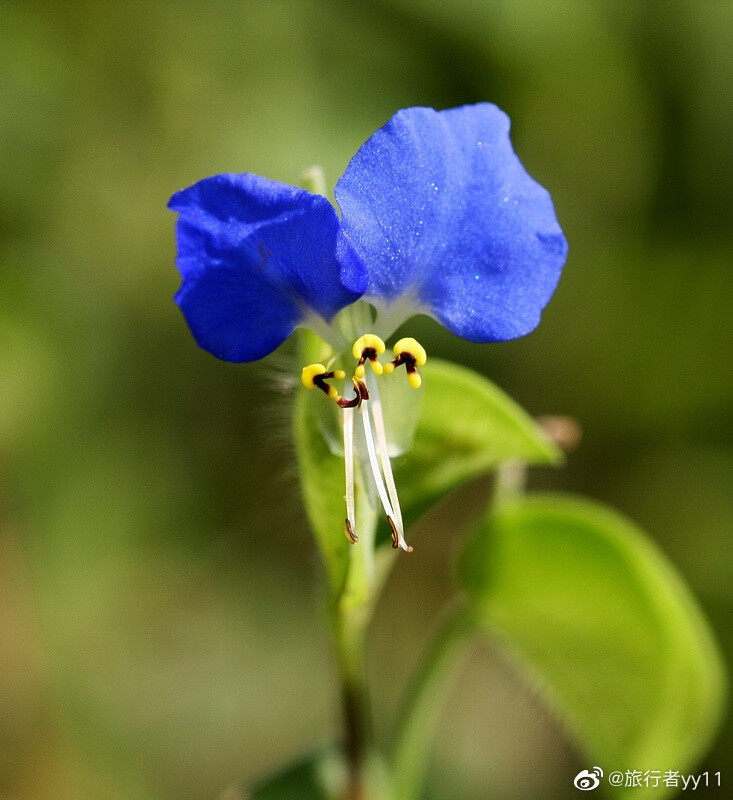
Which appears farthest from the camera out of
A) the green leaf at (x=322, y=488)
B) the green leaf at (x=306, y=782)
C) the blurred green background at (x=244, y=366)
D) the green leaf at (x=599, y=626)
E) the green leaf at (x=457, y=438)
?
the blurred green background at (x=244, y=366)

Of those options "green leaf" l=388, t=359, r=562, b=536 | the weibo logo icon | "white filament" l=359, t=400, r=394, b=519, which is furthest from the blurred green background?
"white filament" l=359, t=400, r=394, b=519

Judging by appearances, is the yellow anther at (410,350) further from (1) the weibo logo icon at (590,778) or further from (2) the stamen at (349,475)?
(1) the weibo logo icon at (590,778)

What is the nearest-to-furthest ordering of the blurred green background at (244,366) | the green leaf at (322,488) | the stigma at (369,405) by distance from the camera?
the stigma at (369,405) → the green leaf at (322,488) → the blurred green background at (244,366)

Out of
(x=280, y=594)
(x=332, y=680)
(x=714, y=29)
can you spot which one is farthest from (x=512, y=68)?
(x=332, y=680)

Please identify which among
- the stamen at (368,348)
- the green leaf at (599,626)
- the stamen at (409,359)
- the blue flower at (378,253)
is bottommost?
the green leaf at (599,626)

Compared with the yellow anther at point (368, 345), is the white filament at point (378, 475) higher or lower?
lower

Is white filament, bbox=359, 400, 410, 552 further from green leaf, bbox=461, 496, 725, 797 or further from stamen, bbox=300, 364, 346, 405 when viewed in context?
green leaf, bbox=461, 496, 725, 797

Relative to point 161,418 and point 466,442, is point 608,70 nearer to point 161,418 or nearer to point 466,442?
point 161,418

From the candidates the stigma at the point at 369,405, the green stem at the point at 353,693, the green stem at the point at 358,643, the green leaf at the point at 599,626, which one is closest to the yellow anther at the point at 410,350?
the stigma at the point at 369,405
